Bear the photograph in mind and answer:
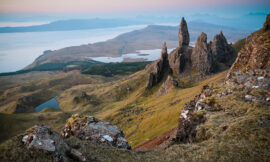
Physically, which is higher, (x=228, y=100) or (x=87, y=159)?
(x=228, y=100)

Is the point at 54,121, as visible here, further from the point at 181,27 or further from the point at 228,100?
the point at 181,27

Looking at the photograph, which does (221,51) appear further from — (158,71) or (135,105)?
(135,105)

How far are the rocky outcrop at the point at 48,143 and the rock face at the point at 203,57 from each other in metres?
161

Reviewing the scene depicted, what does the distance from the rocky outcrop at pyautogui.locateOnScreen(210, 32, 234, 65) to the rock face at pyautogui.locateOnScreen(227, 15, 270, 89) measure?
140m

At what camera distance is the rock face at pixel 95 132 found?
23.9 metres

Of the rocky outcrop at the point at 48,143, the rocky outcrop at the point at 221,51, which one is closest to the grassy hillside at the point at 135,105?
the rocky outcrop at the point at 48,143

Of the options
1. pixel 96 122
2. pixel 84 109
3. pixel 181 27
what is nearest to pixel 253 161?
pixel 96 122

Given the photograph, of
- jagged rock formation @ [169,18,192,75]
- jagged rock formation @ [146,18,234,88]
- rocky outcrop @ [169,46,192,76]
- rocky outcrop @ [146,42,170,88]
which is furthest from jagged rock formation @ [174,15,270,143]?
jagged rock formation @ [169,18,192,75]

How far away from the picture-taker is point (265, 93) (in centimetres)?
2572

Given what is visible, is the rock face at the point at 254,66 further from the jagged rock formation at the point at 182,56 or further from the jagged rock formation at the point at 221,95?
the jagged rock formation at the point at 182,56

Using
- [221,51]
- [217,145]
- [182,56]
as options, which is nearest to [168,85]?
[182,56]

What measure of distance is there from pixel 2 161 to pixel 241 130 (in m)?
25.2

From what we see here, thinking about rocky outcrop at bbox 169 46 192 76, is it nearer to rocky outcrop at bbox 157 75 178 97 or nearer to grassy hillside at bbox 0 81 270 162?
rocky outcrop at bbox 157 75 178 97

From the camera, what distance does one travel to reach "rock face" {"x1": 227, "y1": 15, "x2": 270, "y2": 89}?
99.7ft
